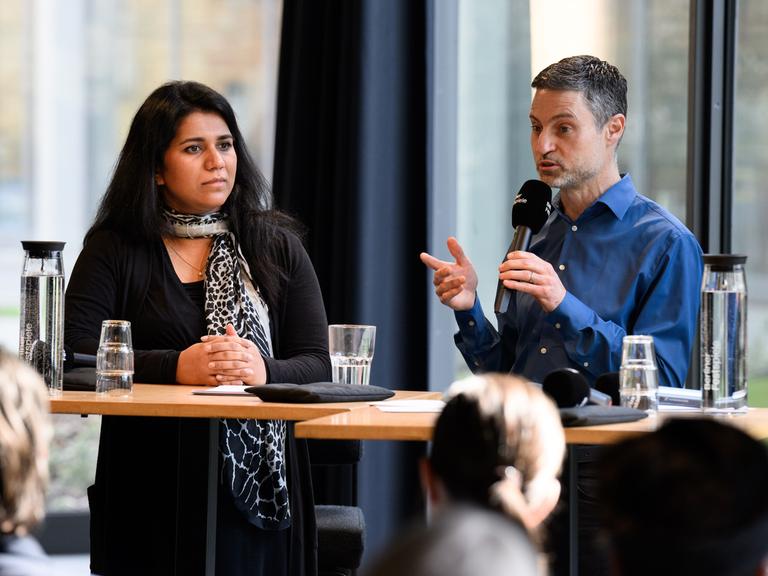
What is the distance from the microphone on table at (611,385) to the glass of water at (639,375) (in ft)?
0.21

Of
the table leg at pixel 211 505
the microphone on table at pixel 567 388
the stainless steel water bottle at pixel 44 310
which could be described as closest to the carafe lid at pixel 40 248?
the stainless steel water bottle at pixel 44 310

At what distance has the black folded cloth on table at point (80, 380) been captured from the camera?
8.80 ft

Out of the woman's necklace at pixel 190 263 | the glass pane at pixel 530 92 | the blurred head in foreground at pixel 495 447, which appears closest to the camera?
the blurred head in foreground at pixel 495 447

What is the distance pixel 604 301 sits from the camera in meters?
2.74

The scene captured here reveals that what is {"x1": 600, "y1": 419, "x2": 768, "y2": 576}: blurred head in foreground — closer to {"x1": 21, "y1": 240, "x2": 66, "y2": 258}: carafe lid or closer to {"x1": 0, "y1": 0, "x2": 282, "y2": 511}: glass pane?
{"x1": 21, "y1": 240, "x2": 66, "y2": 258}: carafe lid

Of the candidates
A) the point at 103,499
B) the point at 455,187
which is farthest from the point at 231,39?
the point at 103,499

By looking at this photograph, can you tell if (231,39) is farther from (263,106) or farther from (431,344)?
(431,344)

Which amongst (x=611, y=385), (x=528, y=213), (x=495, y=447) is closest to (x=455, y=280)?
(x=528, y=213)

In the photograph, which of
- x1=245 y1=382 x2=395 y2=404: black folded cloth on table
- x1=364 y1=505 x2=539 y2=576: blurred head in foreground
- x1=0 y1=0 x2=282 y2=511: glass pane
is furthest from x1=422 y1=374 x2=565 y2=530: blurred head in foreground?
x1=0 y1=0 x2=282 y2=511: glass pane

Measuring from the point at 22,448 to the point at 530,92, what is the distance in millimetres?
3232

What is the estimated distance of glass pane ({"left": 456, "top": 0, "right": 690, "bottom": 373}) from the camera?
4.05m

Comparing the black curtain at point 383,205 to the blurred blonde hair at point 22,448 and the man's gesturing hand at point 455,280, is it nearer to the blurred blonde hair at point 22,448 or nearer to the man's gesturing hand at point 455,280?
the man's gesturing hand at point 455,280

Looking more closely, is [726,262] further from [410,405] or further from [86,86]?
[86,86]

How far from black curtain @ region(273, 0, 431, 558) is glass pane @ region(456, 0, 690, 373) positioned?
0.18 m
